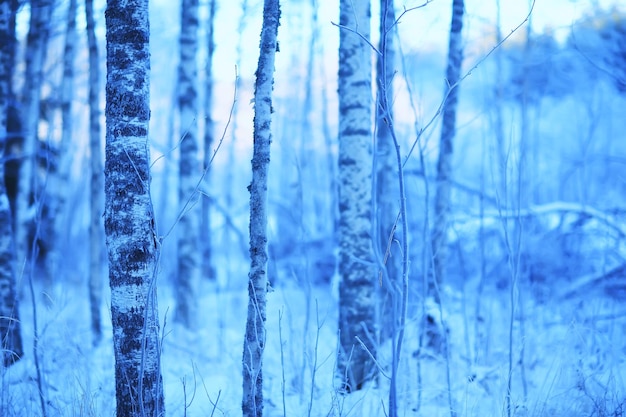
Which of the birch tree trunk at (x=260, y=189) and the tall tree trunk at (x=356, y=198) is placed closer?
the birch tree trunk at (x=260, y=189)

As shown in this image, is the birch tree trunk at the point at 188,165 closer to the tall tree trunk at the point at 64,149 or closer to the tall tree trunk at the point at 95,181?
the tall tree trunk at the point at 95,181

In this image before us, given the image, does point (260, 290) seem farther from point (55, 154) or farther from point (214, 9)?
point (55, 154)

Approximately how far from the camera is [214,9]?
8742 millimetres

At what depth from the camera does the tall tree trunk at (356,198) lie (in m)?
4.11

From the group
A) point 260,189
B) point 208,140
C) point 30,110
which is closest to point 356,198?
point 260,189

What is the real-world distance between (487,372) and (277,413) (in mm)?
1897

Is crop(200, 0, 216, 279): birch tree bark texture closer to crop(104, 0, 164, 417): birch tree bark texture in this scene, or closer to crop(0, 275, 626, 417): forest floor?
crop(0, 275, 626, 417): forest floor

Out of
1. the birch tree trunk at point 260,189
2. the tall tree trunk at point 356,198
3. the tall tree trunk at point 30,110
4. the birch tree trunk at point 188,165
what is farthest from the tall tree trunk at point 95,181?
the birch tree trunk at point 260,189

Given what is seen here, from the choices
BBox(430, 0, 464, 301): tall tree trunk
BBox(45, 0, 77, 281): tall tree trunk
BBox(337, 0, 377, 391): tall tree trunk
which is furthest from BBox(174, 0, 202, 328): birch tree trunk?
BBox(430, 0, 464, 301): tall tree trunk

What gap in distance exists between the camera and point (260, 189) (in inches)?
114

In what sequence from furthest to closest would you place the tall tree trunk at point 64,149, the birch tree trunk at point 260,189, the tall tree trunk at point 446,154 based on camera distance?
the tall tree trunk at point 64,149
the tall tree trunk at point 446,154
the birch tree trunk at point 260,189

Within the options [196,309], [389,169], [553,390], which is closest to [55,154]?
[196,309]

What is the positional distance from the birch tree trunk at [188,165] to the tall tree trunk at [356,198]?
2.88 m

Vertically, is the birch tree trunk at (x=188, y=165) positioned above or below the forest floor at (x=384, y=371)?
above
